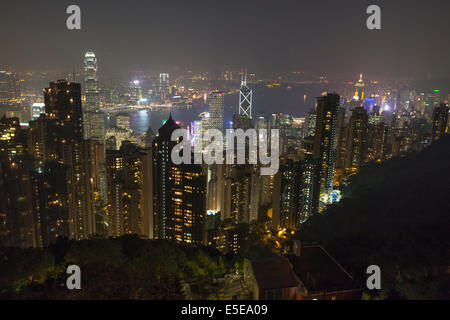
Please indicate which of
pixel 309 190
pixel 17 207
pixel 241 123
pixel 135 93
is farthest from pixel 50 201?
pixel 135 93

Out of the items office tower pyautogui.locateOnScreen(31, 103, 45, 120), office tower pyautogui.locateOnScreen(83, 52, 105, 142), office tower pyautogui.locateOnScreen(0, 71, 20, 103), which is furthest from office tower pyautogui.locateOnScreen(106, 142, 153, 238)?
office tower pyautogui.locateOnScreen(83, 52, 105, 142)

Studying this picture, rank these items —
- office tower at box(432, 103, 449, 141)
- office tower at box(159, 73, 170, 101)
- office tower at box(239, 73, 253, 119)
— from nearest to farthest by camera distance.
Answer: office tower at box(432, 103, 449, 141) → office tower at box(159, 73, 170, 101) → office tower at box(239, 73, 253, 119)

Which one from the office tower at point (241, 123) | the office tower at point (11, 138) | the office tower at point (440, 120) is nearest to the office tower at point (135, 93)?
the office tower at point (241, 123)

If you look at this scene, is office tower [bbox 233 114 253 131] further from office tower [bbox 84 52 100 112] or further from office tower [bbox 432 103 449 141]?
office tower [bbox 432 103 449 141]

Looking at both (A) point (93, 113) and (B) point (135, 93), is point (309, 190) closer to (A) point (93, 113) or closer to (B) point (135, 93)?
(A) point (93, 113)

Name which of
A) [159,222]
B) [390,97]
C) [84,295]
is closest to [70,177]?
[159,222]

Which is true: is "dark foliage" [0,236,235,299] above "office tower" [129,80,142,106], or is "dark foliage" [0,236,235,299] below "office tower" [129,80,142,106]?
below

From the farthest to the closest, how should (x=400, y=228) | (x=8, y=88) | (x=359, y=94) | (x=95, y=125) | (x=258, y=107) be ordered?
(x=258, y=107)
(x=359, y=94)
(x=95, y=125)
(x=8, y=88)
(x=400, y=228)
